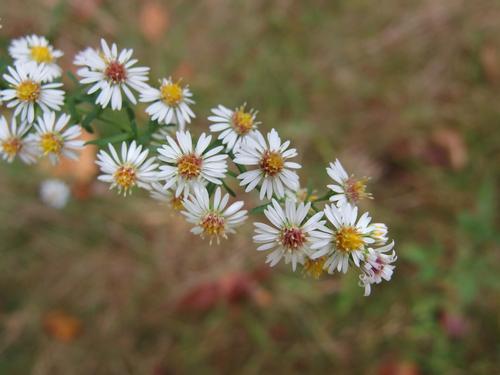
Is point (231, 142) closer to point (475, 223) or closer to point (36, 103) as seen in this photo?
point (36, 103)

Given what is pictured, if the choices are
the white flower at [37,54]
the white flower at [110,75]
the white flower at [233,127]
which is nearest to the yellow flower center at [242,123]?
the white flower at [233,127]

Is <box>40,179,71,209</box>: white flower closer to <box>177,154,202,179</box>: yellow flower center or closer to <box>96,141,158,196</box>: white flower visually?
<box>96,141,158,196</box>: white flower

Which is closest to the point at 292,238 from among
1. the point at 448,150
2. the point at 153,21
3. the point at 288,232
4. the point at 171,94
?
the point at 288,232

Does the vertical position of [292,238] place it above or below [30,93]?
below

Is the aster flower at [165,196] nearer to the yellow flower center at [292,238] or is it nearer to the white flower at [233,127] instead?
the white flower at [233,127]

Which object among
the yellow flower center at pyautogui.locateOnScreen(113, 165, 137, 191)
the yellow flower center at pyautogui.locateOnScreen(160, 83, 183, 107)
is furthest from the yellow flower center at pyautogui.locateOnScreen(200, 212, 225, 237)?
the yellow flower center at pyautogui.locateOnScreen(160, 83, 183, 107)

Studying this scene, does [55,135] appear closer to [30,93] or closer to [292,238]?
[30,93]
